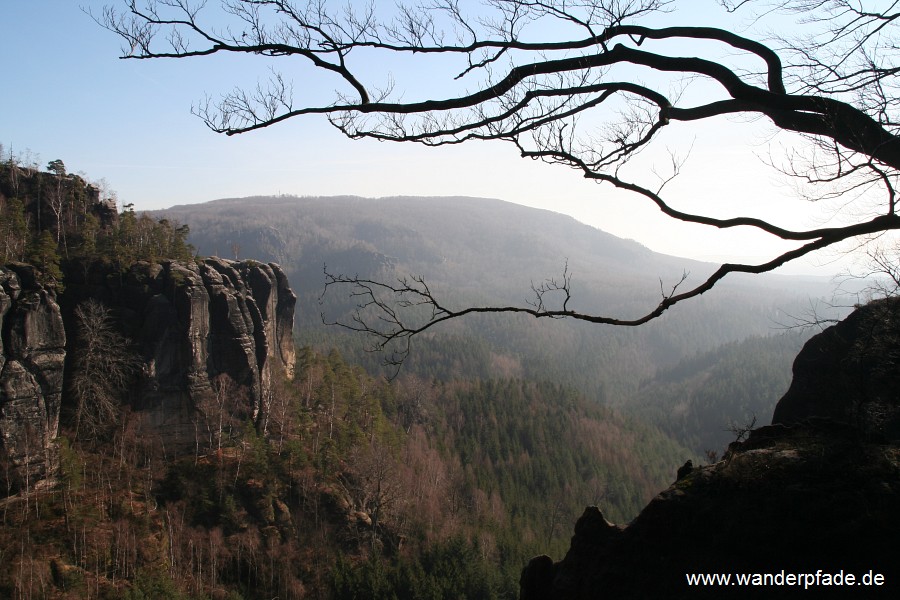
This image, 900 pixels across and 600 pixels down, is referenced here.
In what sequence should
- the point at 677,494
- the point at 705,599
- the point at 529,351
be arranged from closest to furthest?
the point at 705,599 → the point at 677,494 → the point at 529,351

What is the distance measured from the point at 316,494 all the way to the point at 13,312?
18.8 meters

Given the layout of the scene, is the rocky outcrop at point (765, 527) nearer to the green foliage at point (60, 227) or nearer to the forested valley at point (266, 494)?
the forested valley at point (266, 494)

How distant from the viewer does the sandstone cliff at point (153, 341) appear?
25578 mm

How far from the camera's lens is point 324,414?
41.9 metres

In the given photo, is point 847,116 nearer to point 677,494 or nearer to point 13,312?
point 677,494

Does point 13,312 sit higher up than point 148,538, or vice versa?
point 13,312

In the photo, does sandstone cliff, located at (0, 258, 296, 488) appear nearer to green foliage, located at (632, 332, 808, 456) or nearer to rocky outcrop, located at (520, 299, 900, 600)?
rocky outcrop, located at (520, 299, 900, 600)

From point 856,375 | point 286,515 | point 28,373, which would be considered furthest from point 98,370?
point 856,375

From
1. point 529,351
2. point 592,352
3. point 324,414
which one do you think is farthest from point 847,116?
point 592,352

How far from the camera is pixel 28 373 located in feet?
86.0

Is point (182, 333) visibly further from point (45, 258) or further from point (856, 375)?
point (856, 375)

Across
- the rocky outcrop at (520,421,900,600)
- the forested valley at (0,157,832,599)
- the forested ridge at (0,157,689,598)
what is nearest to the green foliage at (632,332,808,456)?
the forested valley at (0,157,832,599)

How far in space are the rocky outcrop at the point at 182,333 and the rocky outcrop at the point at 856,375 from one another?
104 feet

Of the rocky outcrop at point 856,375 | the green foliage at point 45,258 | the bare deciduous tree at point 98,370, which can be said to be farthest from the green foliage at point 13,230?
the rocky outcrop at point 856,375
